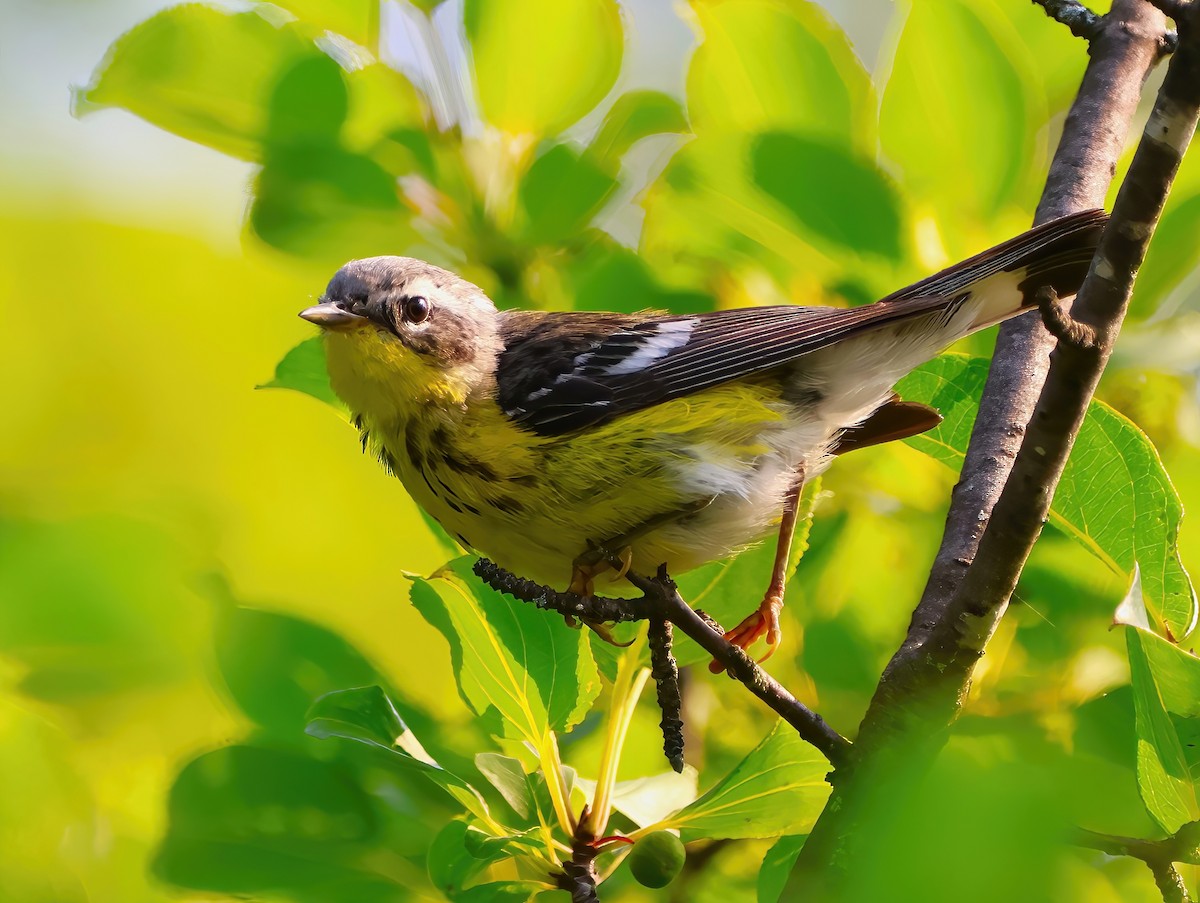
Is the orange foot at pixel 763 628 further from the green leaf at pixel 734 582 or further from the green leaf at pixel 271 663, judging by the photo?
the green leaf at pixel 271 663

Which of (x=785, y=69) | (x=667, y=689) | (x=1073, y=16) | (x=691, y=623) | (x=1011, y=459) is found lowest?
(x=667, y=689)

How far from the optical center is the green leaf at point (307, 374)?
1.79m

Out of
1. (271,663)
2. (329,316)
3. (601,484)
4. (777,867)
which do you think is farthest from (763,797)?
(329,316)

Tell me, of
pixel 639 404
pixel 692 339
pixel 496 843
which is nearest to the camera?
pixel 496 843

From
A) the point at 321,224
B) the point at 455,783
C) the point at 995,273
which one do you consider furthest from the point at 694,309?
the point at 455,783

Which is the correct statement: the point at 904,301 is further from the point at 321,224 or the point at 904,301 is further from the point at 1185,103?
the point at 321,224

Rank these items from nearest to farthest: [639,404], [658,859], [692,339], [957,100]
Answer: [658,859], [957,100], [639,404], [692,339]

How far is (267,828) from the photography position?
4.89 ft

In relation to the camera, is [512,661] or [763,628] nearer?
[512,661]

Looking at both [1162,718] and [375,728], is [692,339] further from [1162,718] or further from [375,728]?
[1162,718]

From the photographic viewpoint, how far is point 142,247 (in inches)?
83.3

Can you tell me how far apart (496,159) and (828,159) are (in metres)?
0.59

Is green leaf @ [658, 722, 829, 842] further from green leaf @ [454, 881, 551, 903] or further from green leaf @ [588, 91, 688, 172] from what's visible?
green leaf @ [588, 91, 688, 172]

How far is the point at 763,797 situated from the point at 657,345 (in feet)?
3.20
